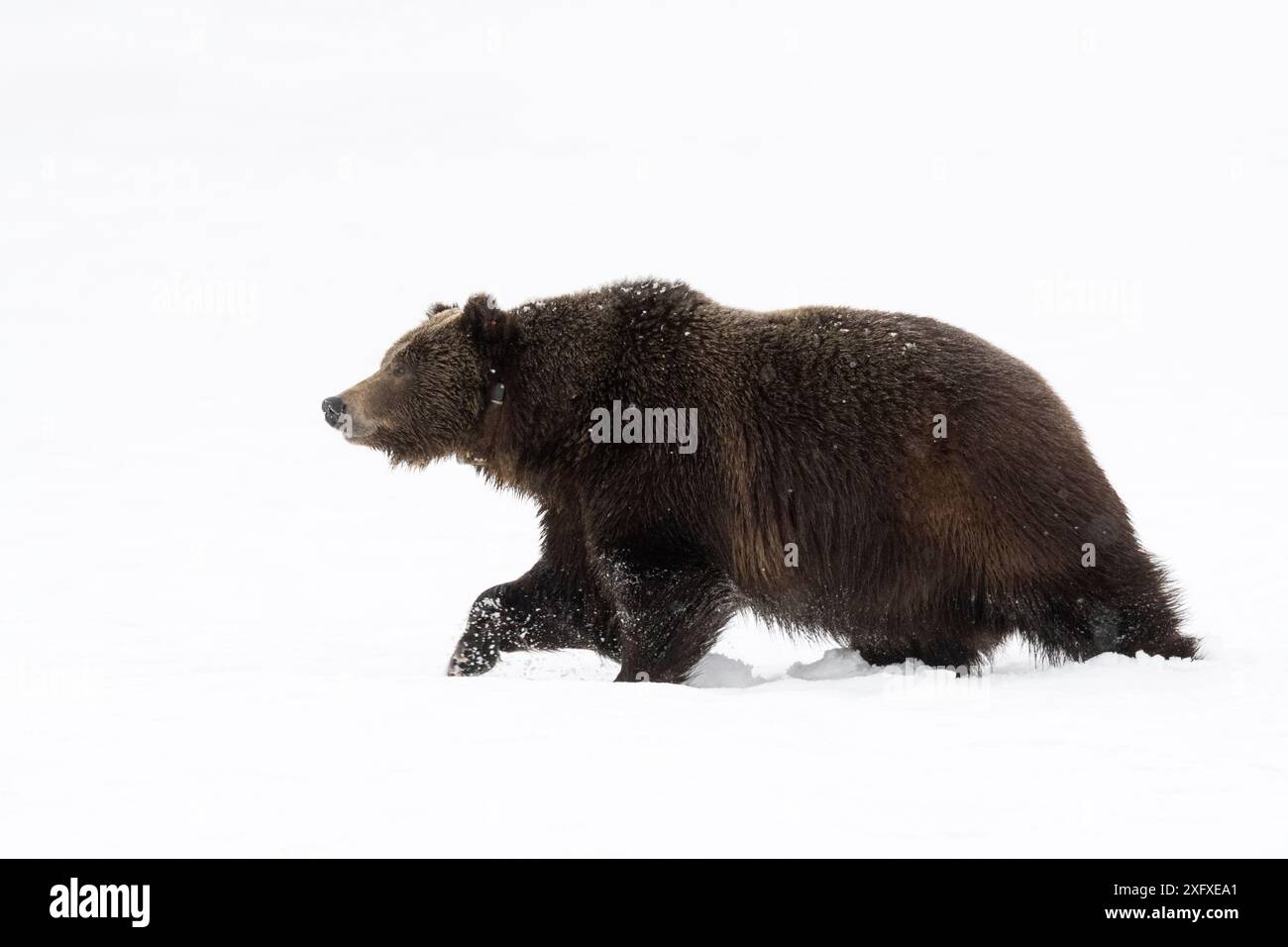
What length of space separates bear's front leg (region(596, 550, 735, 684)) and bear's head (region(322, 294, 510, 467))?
1467 millimetres

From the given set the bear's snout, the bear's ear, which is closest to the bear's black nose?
the bear's snout

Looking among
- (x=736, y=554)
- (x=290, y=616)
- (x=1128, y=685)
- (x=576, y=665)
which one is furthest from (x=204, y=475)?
(x=1128, y=685)

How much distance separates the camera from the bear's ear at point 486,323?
8703 mm

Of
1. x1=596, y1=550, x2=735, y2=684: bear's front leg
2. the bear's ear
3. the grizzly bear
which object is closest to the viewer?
the grizzly bear

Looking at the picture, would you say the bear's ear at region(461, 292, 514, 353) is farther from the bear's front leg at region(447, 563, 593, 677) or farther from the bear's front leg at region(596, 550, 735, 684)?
the bear's front leg at region(596, 550, 735, 684)

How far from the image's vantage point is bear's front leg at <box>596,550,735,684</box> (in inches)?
313

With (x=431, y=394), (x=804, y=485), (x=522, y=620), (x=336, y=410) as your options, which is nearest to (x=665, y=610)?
(x=804, y=485)

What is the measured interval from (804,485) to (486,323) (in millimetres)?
2222

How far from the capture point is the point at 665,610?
313 inches

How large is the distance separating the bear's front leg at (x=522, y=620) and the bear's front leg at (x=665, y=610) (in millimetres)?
733

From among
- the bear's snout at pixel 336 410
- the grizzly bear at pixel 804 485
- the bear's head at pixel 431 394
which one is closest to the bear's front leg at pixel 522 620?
the grizzly bear at pixel 804 485

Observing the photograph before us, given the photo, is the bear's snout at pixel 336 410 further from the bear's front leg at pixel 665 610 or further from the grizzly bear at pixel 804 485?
the bear's front leg at pixel 665 610

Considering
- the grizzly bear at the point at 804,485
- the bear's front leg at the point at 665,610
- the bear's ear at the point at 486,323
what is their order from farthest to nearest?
the bear's ear at the point at 486,323
the bear's front leg at the point at 665,610
the grizzly bear at the point at 804,485

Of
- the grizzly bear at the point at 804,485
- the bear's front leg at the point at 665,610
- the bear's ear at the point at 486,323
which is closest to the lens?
the grizzly bear at the point at 804,485
